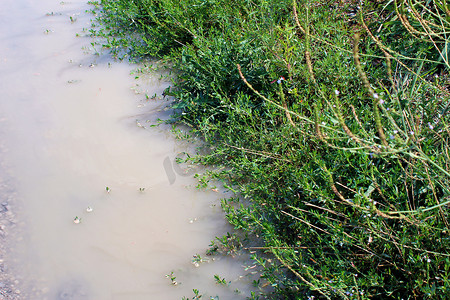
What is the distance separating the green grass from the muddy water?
33cm

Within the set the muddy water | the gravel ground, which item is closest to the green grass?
the muddy water

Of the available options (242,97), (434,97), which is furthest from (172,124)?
(434,97)

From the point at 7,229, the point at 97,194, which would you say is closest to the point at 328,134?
the point at 97,194

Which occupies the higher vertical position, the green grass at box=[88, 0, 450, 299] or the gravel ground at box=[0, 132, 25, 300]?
the green grass at box=[88, 0, 450, 299]

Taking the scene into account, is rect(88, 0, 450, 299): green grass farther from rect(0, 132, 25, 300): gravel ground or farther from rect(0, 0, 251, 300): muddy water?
rect(0, 132, 25, 300): gravel ground

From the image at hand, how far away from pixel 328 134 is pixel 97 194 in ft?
6.76

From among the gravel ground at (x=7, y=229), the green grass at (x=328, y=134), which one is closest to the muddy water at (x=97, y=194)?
the gravel ground at (x=7, y=229)

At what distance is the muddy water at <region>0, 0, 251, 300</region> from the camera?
2.98 meters

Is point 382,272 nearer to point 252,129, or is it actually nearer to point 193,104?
point 252,129

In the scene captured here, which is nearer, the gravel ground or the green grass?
the green grass

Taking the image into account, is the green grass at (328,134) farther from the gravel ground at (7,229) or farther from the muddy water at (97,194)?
the gravel ground at (7,229)

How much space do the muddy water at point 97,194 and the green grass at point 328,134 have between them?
328mm

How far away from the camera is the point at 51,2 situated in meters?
7.12

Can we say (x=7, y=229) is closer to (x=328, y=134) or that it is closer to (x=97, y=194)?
(x=97, y=194)
